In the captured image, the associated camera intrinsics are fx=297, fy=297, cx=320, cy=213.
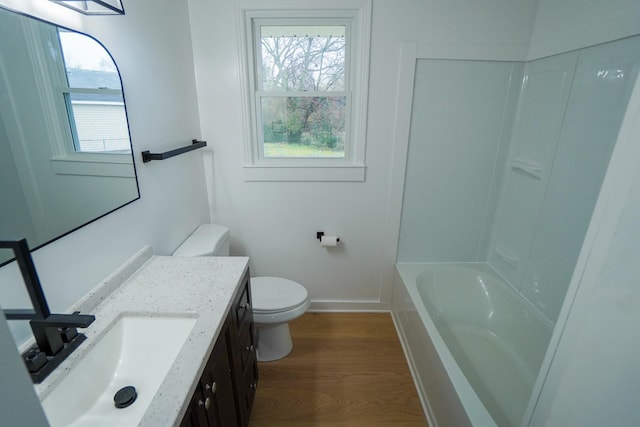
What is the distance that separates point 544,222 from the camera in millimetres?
1770

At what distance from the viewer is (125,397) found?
2.84ft

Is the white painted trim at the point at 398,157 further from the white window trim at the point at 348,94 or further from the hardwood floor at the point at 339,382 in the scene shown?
the hardwood floor at the point at 339,382

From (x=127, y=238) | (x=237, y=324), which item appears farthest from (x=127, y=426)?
(x=127, y=238)

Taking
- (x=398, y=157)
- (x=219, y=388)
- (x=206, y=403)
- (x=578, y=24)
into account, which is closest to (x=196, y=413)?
(x=206, y=403)

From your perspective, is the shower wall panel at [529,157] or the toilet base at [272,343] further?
the toilet base at [272,343]

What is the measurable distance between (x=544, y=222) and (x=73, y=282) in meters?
2.31

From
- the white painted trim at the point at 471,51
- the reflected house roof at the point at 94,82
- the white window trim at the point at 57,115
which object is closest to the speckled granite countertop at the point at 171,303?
the white window trim at the point at 57,115

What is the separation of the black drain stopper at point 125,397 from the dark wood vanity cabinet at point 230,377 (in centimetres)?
20

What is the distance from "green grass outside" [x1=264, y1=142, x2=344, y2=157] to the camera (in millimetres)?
2127

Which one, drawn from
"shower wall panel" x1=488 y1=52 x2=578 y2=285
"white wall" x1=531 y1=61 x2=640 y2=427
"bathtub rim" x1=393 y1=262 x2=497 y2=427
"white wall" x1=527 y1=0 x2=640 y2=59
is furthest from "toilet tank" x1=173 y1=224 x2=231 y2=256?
"white wall" x1=527 y1=0 x2=640 y2=59

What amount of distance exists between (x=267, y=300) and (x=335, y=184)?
Answer: 0.90 meters

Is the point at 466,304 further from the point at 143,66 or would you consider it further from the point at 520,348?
the point at 143,66

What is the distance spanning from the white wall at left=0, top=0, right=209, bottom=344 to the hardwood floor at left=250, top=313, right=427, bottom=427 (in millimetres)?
1041

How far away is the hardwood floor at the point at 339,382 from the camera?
1.60 metres
